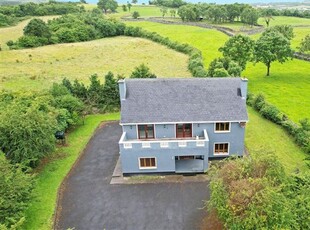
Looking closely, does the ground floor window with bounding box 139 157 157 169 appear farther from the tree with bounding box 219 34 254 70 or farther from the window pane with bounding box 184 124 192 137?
the tree with bounding box 219 34 254 70

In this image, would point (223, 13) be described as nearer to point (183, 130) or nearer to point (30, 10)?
point (30, 10)

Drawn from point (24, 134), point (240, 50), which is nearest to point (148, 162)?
point (24, 134)

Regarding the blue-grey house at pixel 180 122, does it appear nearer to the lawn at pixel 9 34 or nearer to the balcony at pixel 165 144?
the balcony at pixel 165 144

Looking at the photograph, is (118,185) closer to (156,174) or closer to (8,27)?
(156,174)

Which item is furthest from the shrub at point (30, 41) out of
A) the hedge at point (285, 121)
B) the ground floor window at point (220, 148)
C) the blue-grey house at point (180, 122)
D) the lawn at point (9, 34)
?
the ground floor window at point (220, 148)

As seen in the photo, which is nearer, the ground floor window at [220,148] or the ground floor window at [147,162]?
the ground floor window at [147,162]

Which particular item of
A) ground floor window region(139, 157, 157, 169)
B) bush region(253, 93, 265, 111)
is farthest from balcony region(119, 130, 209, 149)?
bush region(253, 93, 265, 111)
